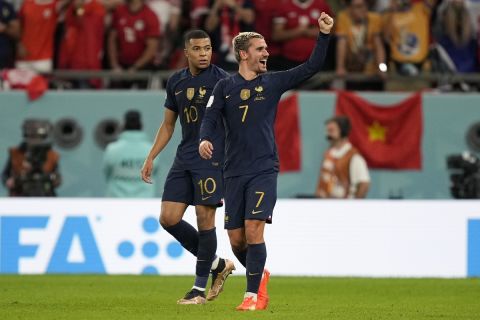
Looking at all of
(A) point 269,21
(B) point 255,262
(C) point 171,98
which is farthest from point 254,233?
(A) point 269,21

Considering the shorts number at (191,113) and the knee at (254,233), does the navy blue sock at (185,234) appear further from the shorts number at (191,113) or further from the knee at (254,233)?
the knee at (254,233)

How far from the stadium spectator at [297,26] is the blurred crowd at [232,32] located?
1 centimetres

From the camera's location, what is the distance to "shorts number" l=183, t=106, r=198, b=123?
38.0 ft

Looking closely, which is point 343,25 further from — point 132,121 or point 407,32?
point 132,121

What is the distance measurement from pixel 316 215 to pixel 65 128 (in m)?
5.42

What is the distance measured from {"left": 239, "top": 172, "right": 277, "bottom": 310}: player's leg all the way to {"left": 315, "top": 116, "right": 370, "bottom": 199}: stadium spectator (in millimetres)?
7120

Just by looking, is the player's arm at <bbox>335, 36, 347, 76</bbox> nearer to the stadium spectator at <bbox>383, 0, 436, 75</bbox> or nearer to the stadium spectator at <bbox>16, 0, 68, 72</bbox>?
the stadium spectator at <bbox>383, 0, 436, 75</bbox>

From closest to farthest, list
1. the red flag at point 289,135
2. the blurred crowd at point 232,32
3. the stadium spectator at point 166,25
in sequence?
the blurred crowd at point 232,32
the stadium spectator at point 166,25
the red flag at point 289,135

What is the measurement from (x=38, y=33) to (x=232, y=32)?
9.56ft

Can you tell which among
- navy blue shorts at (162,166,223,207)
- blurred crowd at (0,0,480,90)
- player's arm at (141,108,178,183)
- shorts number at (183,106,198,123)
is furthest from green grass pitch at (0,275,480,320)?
blurred crowd at (0,0,480,90)

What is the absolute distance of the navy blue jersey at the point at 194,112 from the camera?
11562mm

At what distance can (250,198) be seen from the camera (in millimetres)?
10695

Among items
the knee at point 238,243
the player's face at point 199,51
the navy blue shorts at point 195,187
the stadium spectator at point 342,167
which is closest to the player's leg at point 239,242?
the knee at point 238,243

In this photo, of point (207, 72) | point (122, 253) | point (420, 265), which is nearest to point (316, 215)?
point (420, 265)
